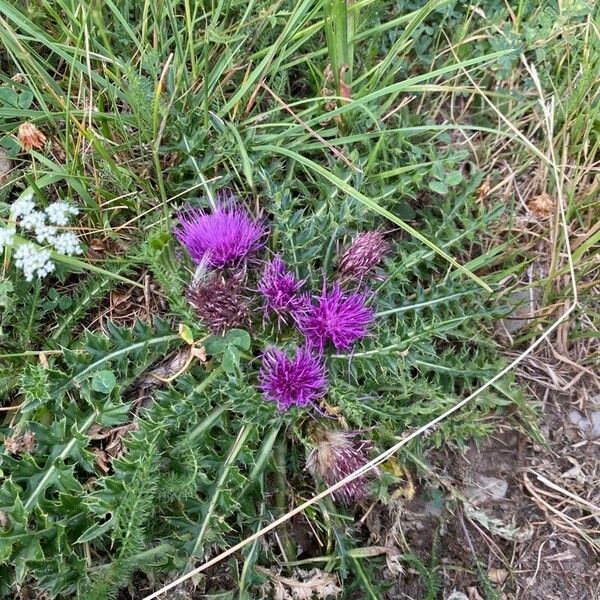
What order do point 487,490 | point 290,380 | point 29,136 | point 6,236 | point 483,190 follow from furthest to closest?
point 483,190 → point 487,490 → point 29,136 → point 290,380 → point 6,236

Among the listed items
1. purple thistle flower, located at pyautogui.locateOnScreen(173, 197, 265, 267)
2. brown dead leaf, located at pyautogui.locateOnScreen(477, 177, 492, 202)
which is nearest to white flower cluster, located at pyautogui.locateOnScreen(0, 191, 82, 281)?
purple thistle flower, located at pyautogui.locateOnScreen(173, 197, 265, 267)

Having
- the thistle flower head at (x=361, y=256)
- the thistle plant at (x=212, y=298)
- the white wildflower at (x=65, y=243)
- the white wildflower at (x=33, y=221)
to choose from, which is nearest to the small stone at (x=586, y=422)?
the thistle plant at (x=212, y=298)

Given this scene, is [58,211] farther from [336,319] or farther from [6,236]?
[336,319]

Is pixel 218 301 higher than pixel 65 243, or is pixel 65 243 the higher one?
pixel 65 243

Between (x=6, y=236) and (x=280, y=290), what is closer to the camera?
(x=6, y=236)

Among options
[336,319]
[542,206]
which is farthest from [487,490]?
[542,206]

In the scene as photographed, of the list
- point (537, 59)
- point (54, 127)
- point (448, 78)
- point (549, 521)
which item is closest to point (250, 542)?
point (549, 521)

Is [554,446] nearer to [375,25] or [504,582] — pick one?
[504,582]
